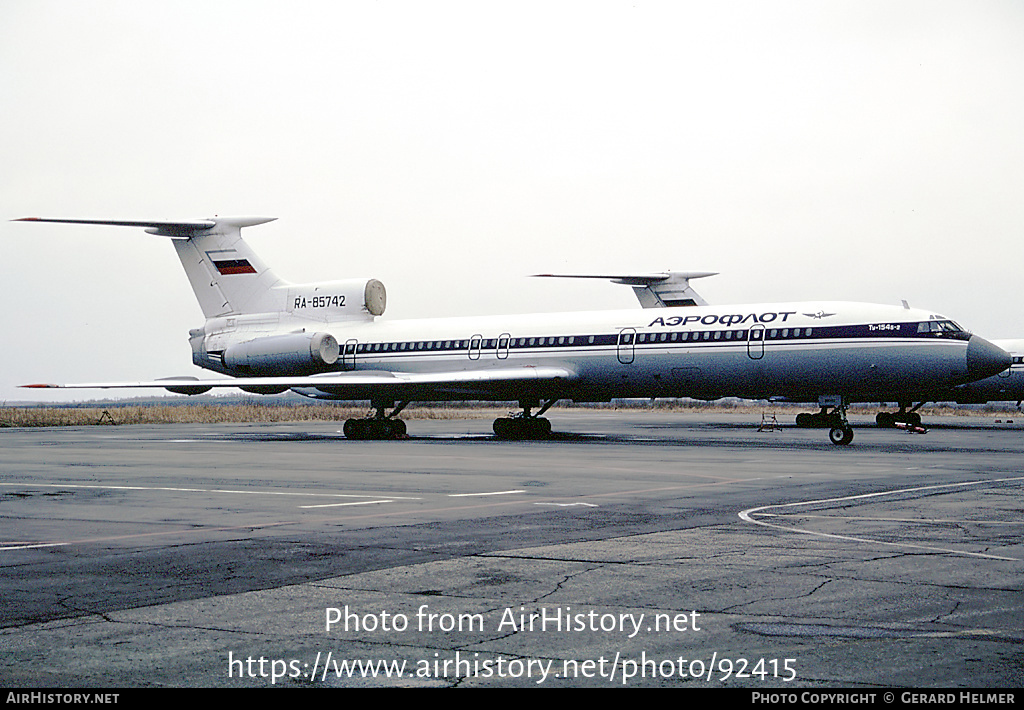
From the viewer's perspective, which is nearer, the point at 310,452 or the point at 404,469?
the point at 404,469

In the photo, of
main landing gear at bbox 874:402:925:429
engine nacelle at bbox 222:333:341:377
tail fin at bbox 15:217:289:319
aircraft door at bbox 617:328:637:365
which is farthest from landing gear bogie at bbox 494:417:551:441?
main landing gear at bbox 874:402:925:429

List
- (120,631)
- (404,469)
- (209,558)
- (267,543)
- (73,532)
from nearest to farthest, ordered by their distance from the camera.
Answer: (120,631), (209,558), (267,543), (73,532), (404,469)

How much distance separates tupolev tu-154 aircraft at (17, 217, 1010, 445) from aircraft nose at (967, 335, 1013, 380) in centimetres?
4

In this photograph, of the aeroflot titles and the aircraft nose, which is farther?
the aeroflot titles

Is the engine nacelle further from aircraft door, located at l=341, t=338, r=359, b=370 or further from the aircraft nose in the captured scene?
the aircraft nose

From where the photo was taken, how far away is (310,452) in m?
26.2

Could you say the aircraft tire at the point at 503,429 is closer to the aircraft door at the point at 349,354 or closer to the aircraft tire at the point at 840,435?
the aircraft door at the point at 349,354

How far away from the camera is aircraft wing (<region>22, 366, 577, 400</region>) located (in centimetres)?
3372

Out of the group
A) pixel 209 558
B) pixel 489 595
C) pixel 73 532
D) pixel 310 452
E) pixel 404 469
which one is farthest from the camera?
pixel 310 452

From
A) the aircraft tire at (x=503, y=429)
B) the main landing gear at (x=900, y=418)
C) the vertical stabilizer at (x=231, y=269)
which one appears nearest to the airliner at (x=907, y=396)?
the main landing gear at (x=900, y=418)

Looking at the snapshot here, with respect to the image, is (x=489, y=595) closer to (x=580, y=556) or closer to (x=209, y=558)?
(x=580, y=556)

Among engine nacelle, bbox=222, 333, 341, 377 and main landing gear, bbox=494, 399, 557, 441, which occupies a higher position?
engine nacelle, bbox=222, 333, 341, 377

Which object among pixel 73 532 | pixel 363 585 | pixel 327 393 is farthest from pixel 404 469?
pixel 327 393

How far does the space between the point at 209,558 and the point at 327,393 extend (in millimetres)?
28489
